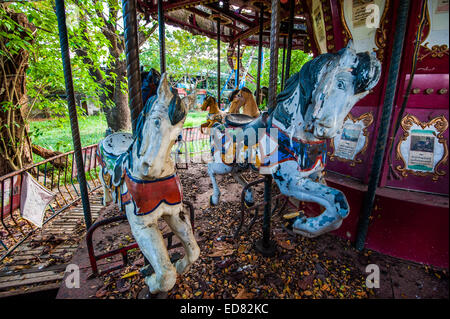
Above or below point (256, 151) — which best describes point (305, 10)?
above

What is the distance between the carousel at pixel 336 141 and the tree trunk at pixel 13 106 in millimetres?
2935

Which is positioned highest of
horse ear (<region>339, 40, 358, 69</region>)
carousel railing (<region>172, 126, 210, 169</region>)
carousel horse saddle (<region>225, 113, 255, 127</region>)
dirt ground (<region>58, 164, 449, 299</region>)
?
horse ear (<region>339, 40, 358, 69</region>)

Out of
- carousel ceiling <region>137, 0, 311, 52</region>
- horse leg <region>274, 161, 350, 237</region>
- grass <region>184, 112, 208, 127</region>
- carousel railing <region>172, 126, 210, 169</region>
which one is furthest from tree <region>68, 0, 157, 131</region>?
grass <region>184, 112, 208, 127</region>

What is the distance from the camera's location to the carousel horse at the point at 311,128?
5.04ft

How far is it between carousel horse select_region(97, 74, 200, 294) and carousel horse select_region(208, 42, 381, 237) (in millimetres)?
1006

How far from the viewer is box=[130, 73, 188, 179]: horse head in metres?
1.21

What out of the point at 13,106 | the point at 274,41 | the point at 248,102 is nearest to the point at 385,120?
the point at 274,41

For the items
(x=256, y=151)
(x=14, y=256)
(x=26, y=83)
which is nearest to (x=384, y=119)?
(x=256, y=151)

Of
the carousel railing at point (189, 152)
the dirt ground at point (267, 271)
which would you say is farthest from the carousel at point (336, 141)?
the carousel railing at point (189, 152)

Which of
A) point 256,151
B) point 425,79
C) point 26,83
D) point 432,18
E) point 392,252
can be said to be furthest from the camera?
point 26,83

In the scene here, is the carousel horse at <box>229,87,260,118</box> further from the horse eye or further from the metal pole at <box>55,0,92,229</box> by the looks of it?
the metal pole at <box>55,0,92,229</box>
